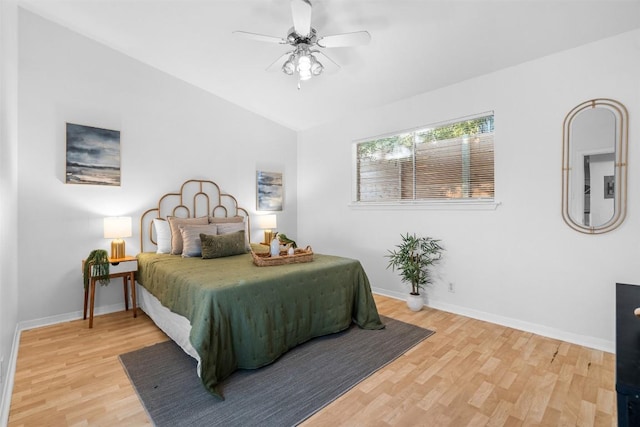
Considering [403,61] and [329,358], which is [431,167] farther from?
[329,358]

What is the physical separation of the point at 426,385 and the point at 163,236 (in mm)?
3315

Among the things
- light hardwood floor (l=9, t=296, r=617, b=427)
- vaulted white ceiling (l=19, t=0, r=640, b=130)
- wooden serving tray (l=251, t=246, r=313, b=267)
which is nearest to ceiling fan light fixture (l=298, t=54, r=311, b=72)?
vaulted white ceiling (l=19, t=0, r=640, b=130)

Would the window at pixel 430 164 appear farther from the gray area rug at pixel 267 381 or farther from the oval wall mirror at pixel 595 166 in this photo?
the gray area rug at pixel 267 381

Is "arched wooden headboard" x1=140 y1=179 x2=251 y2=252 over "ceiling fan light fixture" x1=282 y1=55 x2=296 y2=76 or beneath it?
beneath

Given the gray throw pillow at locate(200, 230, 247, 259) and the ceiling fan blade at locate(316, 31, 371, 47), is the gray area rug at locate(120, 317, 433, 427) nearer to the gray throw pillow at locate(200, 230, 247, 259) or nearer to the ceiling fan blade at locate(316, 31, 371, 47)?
the gray throw pillow at locate(200, 230, 247, 259)

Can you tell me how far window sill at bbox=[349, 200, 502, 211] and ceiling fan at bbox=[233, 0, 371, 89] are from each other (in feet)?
6.88

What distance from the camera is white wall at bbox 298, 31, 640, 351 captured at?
2641mm

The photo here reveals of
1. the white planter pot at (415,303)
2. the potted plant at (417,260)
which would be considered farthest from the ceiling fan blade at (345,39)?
the white planter pot at (415,303)

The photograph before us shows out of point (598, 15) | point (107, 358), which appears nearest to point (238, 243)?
point (107, 358)

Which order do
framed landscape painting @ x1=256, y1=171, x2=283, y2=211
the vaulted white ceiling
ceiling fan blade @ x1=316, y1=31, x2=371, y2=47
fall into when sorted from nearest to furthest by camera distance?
ceiling fan blade @ x1=316, y1=31, x2=371, y2=47, the vaulted white ceiling, framed landscape painting @ x1=256, y1=171, x2=283, y2=211

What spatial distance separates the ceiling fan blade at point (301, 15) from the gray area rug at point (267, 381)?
263cm

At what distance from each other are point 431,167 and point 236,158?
2.90m

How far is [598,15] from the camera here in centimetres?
245

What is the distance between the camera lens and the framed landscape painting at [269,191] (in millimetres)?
5168
